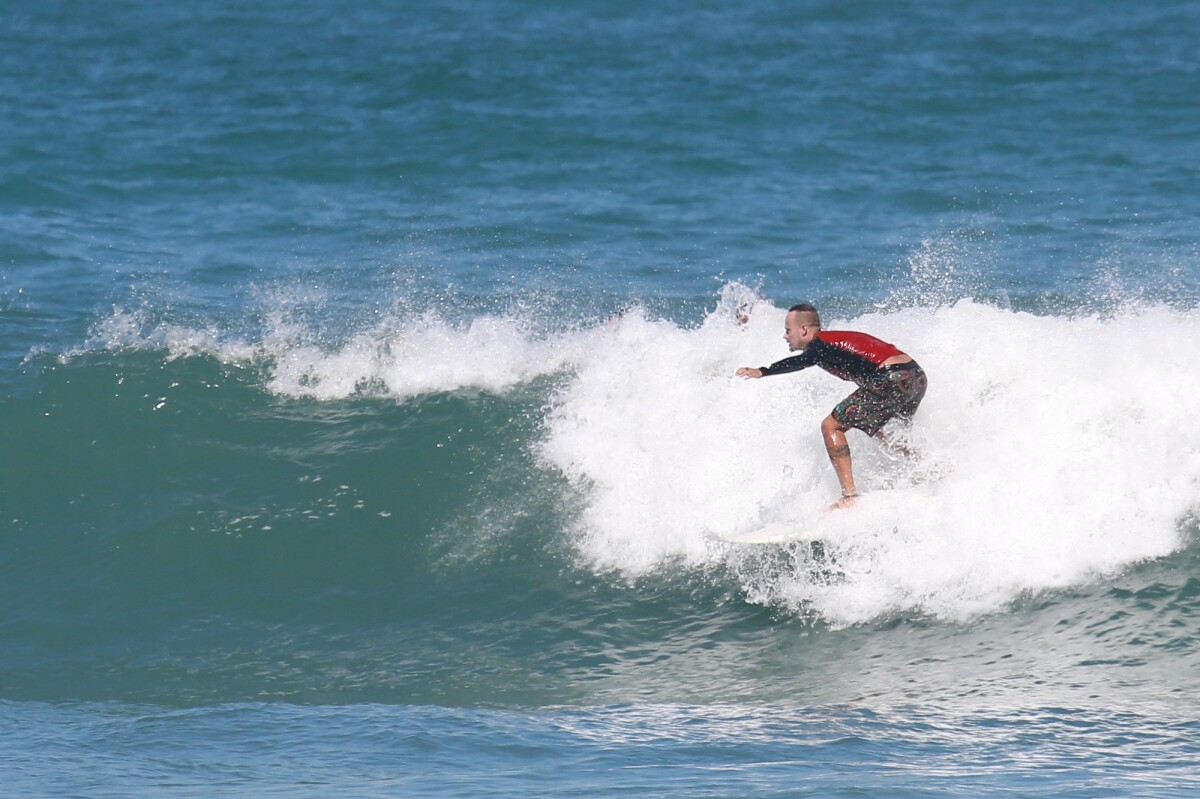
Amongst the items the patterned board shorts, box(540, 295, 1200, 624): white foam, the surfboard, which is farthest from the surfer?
box(540, 295, 1200, 624): white foam

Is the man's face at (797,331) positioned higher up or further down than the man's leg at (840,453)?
higher up

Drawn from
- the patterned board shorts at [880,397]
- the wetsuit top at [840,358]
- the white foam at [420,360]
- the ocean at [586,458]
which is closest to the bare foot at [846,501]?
the ocean at [586,458]

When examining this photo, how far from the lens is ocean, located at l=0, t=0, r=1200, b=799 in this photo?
7668 mm

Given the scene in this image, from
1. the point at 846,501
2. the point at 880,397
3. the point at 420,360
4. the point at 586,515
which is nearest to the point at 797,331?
the point at 880,397

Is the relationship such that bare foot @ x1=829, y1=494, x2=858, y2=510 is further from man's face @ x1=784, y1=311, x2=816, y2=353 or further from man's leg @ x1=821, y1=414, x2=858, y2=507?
man's face @ x1=784, y1=311, x2=816, y2=353

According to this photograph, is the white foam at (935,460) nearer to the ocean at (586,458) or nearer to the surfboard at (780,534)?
the ocean at (586,458)

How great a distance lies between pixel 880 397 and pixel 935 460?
817mm

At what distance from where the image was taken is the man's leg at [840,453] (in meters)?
9.47

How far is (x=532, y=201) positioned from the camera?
19906 mm

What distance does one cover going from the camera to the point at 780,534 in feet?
31.7

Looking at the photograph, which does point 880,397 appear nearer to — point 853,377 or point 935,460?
point 853,377

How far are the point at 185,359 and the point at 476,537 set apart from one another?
426 cm

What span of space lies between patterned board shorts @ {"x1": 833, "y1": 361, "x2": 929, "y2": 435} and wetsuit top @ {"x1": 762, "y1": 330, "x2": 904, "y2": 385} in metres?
0.08

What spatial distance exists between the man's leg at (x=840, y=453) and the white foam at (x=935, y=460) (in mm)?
145
